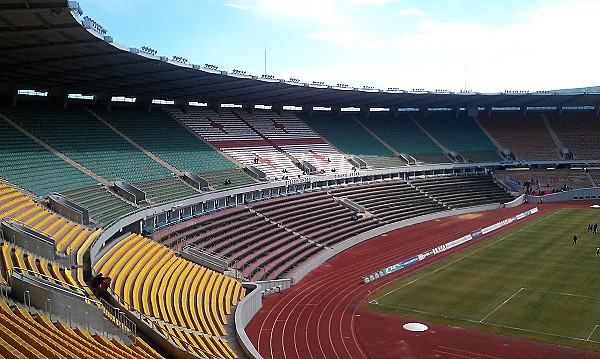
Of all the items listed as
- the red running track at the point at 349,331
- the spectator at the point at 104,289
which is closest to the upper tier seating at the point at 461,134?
the red running track at the point at 349,331

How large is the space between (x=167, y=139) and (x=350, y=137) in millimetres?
23898

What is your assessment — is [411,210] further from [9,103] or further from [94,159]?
[9,103]

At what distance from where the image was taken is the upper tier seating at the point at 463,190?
54634mm

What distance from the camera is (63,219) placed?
882 inches

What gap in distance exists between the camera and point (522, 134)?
6950cm

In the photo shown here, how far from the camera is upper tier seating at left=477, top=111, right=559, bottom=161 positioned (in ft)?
218

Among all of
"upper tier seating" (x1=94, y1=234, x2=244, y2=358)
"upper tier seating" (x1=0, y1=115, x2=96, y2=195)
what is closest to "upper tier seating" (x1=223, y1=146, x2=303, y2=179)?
"upper tier seating" (x1=0, y1=115, x2=96, y2=195)

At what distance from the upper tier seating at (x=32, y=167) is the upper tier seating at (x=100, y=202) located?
1.85 ft

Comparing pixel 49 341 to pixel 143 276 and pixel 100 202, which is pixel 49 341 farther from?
pixel 100 202

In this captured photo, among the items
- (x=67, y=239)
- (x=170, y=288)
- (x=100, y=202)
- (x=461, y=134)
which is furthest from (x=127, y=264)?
(x=461, y=134)

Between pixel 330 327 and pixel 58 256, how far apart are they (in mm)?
11995

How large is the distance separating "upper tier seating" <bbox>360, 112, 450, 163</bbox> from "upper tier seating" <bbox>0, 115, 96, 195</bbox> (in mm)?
39287

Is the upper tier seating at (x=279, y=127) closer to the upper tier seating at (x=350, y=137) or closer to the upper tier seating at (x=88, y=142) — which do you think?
the upper tier seating at (x=350, y=137)

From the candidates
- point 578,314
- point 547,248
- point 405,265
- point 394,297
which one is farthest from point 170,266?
point 547,248
